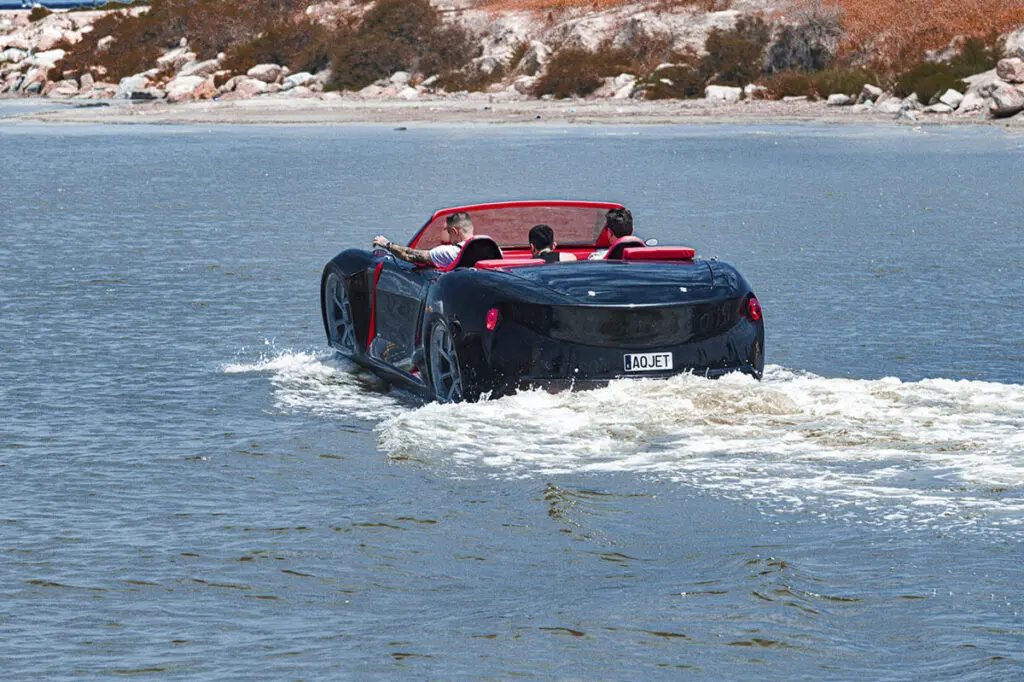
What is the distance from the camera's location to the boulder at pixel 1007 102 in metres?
53.2

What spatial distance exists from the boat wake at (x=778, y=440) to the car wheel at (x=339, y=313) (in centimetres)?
171

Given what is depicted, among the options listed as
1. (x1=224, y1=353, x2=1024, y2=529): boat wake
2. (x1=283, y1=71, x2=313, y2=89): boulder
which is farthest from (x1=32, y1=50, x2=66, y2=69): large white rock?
(x1=224, y1=353, x2=1024, y2=529): boat wake

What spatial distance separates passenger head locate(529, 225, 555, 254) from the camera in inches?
426

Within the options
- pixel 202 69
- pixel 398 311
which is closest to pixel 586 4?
pixel 202 69

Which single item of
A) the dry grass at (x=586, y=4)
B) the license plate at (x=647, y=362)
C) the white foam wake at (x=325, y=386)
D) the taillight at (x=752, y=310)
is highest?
the dry grass at (x=586, y=4)

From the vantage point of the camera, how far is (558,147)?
4572 cm

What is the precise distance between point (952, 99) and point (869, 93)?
14.9 feet

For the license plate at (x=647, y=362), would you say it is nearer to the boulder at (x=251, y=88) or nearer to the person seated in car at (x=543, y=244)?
A: the person seated in car at (x=543, y=244)

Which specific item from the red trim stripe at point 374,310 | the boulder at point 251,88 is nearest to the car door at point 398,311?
the red trim stripe at point 374,310

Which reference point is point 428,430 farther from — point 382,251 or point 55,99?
point 55,99

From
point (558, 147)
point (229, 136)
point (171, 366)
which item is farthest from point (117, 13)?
point (171, 366)

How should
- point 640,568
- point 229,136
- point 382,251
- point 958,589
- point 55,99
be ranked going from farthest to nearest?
point 55,99, point 229,136, point 382,251, point 640,568, point 958,589

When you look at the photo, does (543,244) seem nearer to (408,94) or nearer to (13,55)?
(408,94)

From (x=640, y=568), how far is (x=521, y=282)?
3.30 m
